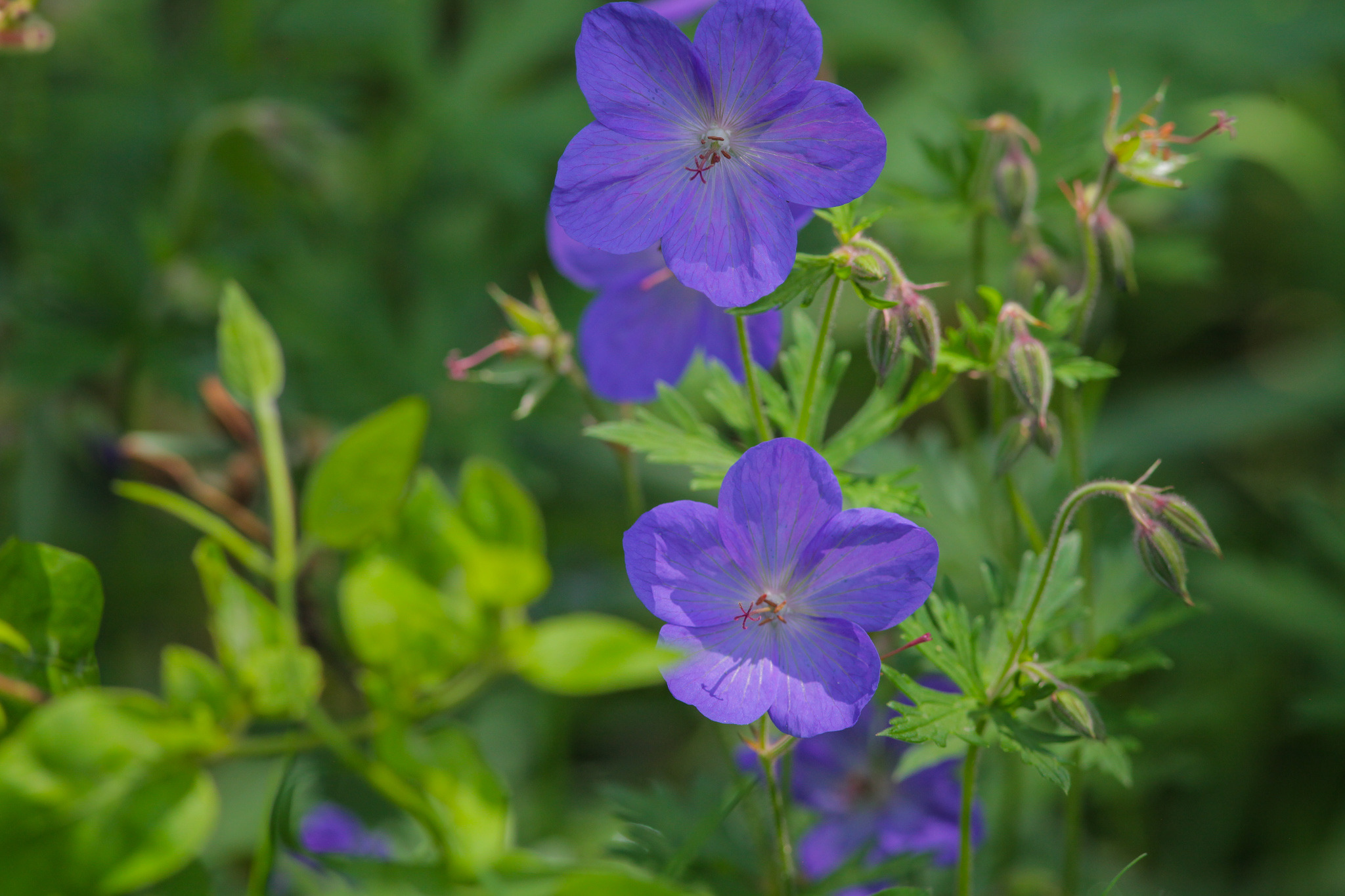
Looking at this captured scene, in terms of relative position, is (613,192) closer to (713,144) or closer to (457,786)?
(713,144)

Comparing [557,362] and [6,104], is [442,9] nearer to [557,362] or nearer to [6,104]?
[6,104]

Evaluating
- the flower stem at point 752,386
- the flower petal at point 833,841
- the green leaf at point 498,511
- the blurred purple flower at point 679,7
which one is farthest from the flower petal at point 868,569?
the blurred purple flower at point 679,7

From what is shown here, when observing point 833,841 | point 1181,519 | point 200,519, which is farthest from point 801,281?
point 833,841

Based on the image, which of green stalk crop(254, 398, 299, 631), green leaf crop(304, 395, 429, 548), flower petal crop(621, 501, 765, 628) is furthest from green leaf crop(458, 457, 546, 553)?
flower petal crop(621, 501, 765, 628)

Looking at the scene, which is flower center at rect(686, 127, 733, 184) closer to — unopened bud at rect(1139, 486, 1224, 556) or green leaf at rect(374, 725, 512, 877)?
unopened bud at rect(1139, 486, 1224, 556)

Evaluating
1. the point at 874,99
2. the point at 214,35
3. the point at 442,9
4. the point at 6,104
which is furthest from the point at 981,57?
the point at 6,104

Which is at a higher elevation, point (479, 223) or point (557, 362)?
point (557, 362)

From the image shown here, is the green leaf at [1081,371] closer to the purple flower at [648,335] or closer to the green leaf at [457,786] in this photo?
the purple flower at [648,335]
